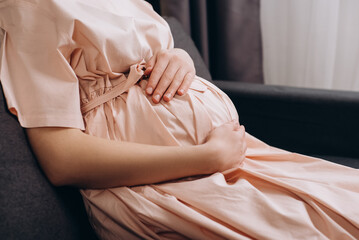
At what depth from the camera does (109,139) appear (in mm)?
698

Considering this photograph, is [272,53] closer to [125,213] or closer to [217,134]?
[217,134]

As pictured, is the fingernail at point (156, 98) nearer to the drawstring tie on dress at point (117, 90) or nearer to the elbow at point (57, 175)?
the drawstring tie on dress at point (117, 90)

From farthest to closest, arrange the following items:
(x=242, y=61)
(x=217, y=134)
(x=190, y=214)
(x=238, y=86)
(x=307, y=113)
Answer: (x=242, y=61) → (x=238, y=86) → (x=307, y=113) → (x=217, y=134) → (x=190, y=214)

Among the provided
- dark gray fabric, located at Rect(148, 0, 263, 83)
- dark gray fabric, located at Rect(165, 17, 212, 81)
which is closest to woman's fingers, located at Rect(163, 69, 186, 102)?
dark gray fabric, located at Rect(165, 17, 212, 81)

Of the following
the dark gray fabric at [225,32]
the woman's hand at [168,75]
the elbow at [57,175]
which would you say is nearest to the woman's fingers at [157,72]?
the woman's hand at [168,75]

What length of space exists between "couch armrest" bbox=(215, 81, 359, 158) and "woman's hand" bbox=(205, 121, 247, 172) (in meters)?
0.44

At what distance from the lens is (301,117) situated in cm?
113

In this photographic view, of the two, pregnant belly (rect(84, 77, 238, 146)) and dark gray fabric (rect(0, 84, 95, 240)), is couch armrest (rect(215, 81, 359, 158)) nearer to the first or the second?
pregnant belly (rect(84, 77, 238, 146))

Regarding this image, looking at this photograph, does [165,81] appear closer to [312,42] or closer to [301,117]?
[301,117]

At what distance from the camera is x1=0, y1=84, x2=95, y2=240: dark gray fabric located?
0.57m

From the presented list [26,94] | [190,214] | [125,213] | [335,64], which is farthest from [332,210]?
[335,64]

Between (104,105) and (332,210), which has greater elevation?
(104,105)

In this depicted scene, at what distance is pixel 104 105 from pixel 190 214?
33cm

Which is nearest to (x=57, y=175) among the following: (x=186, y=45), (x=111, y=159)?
(x=111, y=159)
